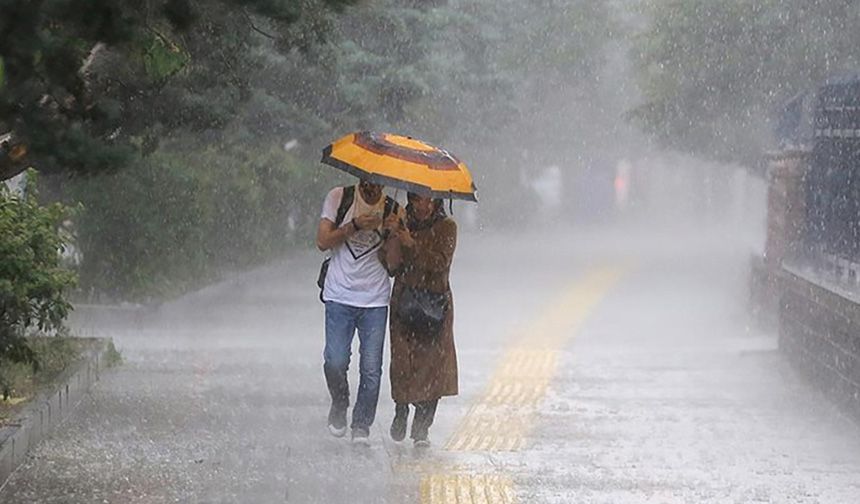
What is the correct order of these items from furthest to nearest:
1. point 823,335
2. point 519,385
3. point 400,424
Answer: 1. point 519,385
2. point 823,335
3. point 400,424

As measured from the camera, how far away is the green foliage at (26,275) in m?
9.83

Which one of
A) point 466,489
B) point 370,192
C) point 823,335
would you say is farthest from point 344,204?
point 823,335

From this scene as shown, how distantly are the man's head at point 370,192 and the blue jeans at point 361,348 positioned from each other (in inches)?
24.0

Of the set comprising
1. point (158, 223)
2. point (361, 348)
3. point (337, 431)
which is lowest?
point (337, 431)

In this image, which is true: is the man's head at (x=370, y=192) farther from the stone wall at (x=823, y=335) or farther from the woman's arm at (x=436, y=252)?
the stone wall at (x=823, y=335)

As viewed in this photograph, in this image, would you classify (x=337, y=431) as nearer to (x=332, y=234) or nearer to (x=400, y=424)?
(x=400, y=424)

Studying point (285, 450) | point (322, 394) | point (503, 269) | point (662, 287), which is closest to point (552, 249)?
point (503, 269)

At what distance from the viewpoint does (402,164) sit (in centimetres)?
970

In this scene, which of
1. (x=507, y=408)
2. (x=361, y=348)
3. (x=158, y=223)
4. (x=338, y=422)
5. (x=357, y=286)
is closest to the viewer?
(x=357, y=286)

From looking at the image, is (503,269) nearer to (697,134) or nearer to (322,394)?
(697,134)

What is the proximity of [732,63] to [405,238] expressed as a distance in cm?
1696

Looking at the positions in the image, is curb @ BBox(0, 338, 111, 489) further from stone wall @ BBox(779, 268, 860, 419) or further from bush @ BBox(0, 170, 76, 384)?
stone wall @ BBox(779, 268, 860, 419)

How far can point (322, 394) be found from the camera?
12.7m

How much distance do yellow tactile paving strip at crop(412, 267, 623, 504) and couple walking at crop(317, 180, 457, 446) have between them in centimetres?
51
